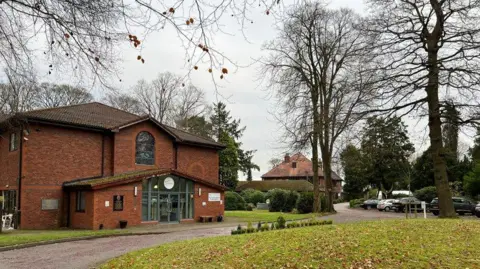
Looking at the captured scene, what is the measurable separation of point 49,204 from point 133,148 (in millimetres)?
6575

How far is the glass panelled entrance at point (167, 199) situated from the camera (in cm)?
2775

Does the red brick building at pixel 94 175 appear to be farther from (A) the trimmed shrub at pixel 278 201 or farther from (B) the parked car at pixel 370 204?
(B) the parked car at pixel 370 204

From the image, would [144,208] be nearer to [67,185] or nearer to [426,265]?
[67,185]

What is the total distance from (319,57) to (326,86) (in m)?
2.65

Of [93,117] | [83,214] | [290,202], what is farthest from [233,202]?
[83,214]

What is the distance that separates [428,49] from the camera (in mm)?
20172

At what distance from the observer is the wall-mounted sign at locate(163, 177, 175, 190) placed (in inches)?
1133

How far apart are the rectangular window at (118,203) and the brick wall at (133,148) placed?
337cm

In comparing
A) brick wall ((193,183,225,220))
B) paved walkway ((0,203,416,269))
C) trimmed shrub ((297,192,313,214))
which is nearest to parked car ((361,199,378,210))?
trimmed shrub ((297,192,313,214))

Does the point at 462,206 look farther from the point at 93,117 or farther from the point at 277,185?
→ the point at 277,185

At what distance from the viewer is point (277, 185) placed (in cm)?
6794

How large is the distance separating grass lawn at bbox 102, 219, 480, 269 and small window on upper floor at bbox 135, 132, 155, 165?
690 inches

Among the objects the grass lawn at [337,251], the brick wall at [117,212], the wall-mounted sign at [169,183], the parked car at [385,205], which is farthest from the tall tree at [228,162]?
the grass lawn at [337,251]

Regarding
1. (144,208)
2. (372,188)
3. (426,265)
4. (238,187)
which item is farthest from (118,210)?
(372,188)
